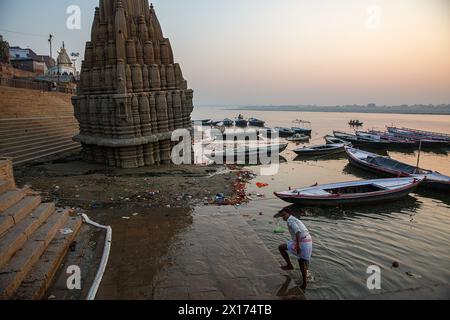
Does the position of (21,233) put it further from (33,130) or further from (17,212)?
(33,130)

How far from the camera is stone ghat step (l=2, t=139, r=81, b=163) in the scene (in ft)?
53.1

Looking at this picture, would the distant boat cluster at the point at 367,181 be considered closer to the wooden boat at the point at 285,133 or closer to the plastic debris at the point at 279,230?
the plastic debris at the point at 279,230

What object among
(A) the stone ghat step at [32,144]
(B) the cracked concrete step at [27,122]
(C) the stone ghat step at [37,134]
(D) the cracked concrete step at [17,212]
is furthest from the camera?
(B) the cracked concrete step at [27,122]

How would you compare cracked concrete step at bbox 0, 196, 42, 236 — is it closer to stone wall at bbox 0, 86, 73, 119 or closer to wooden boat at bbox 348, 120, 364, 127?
stone wall at bbox 0, 86, 73, 119

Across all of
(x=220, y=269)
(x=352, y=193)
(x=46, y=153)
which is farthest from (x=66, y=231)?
(x=46, y=153)

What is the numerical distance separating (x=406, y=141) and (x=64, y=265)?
3683 centimetres

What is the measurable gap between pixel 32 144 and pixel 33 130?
1.67m

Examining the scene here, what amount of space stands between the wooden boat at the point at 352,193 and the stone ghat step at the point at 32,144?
14.3 metres

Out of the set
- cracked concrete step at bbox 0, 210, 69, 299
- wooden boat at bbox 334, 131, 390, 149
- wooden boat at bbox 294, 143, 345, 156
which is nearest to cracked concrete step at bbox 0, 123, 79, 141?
cracked concrete step at bbox 0, 210, 69, 299

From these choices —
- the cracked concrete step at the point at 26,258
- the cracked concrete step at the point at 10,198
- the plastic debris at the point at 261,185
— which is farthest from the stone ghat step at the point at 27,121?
the plastic debris at the point at 261,185

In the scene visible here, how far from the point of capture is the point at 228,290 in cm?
543

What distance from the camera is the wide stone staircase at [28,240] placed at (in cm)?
476

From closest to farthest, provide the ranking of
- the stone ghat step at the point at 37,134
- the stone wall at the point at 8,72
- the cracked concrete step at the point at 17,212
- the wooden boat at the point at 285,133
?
the cracked concrete step at the point at 17,212 → the stone ghat step at the point at 37,134 → the stone wall at the point at 8,72 → the wooden boat at the point at 285,133
